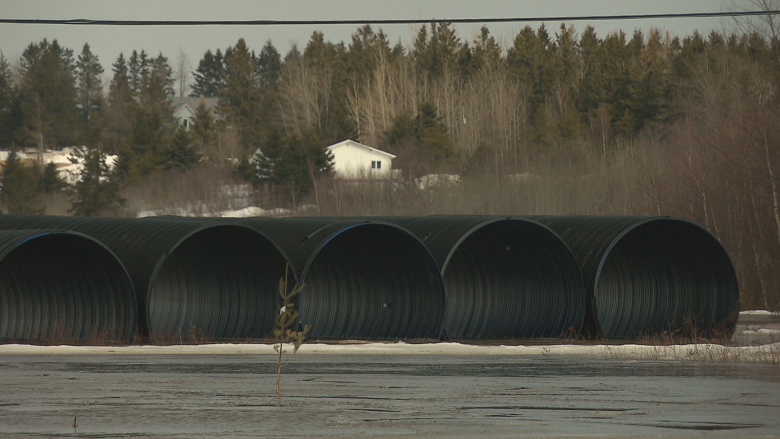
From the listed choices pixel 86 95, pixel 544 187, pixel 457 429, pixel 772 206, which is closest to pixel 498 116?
pixel 544 187

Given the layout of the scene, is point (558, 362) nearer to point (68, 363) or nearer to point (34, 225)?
point (68, 363)

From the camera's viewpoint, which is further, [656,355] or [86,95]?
[86,95]

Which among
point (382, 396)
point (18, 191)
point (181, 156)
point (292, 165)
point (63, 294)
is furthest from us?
point (181, 156)

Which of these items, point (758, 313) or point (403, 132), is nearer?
point (758, 313)

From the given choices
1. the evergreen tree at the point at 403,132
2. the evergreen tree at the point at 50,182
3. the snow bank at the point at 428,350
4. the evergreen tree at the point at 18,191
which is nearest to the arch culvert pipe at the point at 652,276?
the snow bank at the point at 428,350

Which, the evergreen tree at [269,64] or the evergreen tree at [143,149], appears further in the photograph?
the evergreen tree at [269,64]

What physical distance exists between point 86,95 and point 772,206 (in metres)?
127

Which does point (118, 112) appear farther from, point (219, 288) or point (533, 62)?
point (219, 288)

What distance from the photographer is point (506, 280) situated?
25.9m

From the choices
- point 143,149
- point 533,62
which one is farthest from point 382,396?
point 533,62

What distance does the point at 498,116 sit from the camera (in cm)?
10088

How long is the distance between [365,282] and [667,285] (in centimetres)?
764

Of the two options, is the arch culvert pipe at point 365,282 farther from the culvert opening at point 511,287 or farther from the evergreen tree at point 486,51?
the evergreen tree at point 486,51

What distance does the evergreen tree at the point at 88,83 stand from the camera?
14693 centimetres
